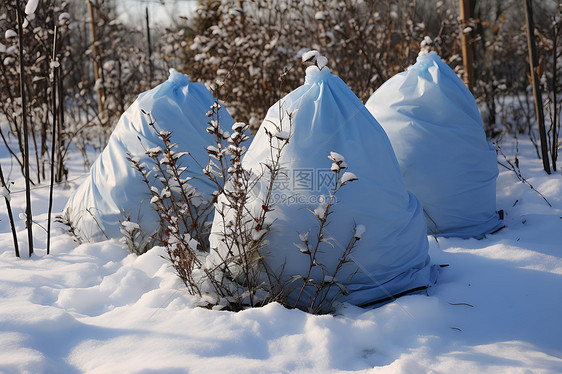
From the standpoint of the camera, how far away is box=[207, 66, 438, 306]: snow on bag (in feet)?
6.28

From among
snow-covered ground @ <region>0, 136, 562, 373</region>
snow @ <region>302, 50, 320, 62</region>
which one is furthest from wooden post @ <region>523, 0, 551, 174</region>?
snow @ <region>302, 50, 320, 62</region>

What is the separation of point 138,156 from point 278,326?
134 centimetres

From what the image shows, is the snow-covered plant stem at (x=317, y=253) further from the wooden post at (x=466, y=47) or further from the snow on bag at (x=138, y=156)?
the wooden post at (x=466, y=47)

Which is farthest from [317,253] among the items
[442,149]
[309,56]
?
[442,149]

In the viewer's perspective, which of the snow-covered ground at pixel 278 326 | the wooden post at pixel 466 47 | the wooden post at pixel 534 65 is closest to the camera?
the snow-covered ground at pixel 278 326

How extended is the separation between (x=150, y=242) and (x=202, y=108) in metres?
0.79

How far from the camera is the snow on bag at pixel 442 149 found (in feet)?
8.78

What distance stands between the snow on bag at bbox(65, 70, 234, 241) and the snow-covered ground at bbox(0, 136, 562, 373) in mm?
343

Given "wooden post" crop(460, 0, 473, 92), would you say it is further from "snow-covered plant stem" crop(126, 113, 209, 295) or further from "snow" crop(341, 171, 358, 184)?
"snow" crop(341, 171, 358, 184)

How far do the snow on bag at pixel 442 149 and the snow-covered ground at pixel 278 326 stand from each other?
34 centimetres


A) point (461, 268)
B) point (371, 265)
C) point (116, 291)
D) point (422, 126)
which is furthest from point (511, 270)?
point (116, 291)

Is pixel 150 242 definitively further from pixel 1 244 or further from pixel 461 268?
→ pixel 461 268

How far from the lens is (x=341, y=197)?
191 cm

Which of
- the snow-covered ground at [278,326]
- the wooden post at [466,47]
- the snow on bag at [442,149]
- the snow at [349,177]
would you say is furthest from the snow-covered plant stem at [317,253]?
the wooden post at [466,47]
